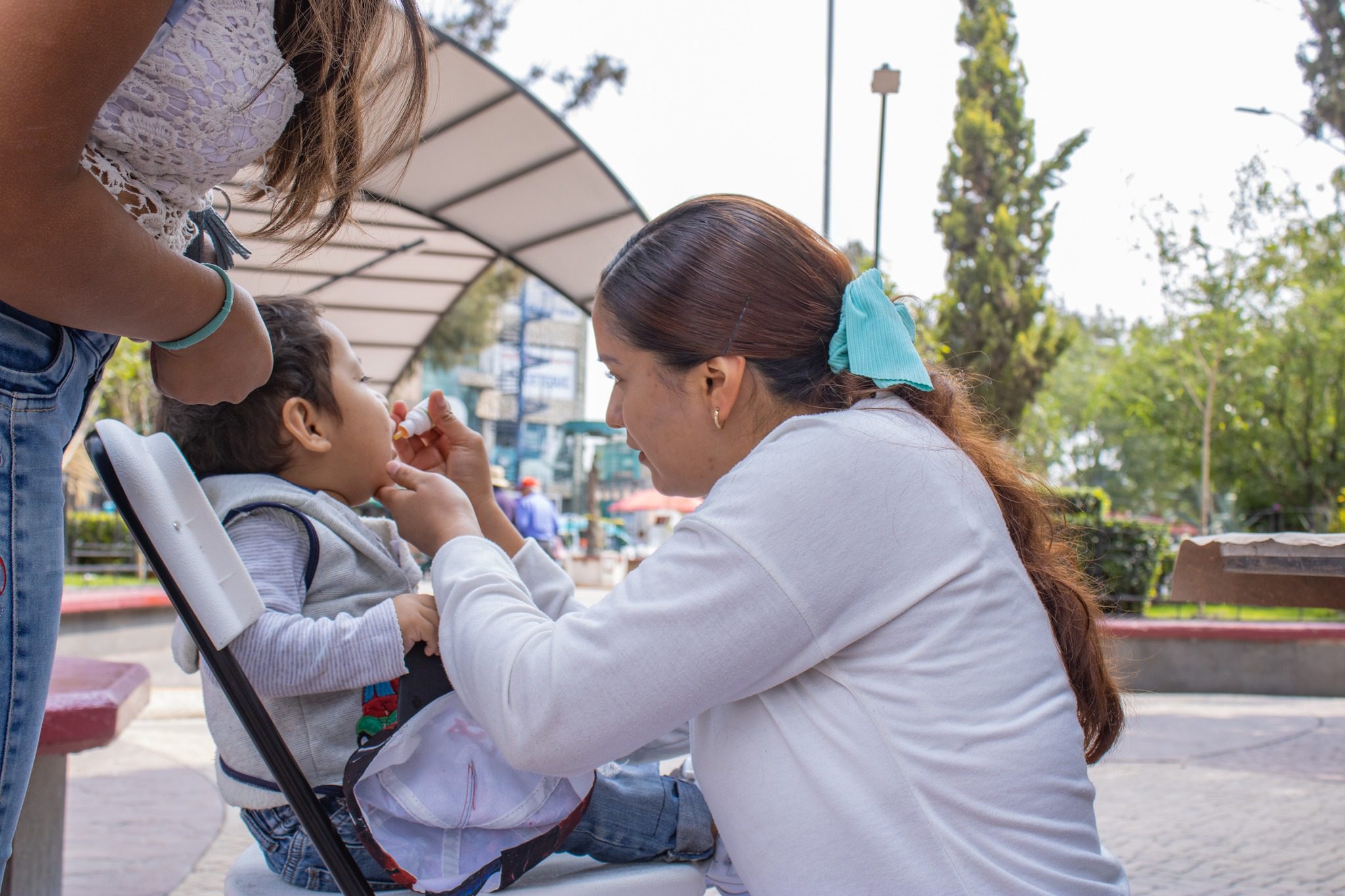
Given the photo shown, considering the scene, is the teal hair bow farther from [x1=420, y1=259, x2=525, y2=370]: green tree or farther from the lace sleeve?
[x1=420, y1=259, x2=525, y2=370]: green tree

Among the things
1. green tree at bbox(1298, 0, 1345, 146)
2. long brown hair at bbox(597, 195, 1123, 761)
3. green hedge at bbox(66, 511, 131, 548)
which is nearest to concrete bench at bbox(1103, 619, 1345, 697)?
long brown hair at bbox(597, 195, 1123, 761)

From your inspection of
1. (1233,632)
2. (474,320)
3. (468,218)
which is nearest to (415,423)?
(468,218)

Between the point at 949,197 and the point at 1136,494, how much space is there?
3255cm

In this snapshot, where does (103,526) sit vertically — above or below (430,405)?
below

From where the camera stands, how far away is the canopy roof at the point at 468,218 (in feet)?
20.3

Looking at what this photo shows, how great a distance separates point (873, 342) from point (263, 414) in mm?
943

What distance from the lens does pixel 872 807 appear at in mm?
1072

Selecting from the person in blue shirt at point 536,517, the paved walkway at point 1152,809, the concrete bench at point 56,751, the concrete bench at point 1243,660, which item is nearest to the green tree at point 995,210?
the person in blue shirt at point 536,517

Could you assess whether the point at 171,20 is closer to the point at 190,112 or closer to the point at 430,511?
the point at 190,112

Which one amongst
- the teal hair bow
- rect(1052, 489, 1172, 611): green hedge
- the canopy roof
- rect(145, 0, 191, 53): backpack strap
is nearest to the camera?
rect(145, 0, 191, 53): backpack strap

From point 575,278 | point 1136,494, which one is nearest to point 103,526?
point 575,278

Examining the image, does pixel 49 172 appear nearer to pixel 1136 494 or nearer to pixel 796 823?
pixel 796 823

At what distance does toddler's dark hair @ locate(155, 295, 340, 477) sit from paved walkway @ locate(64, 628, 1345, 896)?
4.90 feet

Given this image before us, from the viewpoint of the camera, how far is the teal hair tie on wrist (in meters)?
1.04
